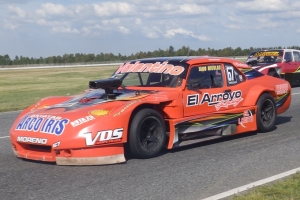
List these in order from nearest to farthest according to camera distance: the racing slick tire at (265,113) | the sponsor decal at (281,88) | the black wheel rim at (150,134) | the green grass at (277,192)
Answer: the green grass at (277,192) → the black wheel rim at (150,134) → the racing slick tire at (265,113) → the sponsor decal at (281,88)

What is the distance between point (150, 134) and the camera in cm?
758

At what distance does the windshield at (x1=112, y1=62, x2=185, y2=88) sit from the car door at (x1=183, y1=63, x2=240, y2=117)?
0.21 metres

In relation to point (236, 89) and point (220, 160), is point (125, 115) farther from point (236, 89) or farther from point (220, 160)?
point (236, 89)

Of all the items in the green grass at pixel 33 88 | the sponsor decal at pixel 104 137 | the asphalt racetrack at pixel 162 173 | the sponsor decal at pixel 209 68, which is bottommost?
the green grass at pixel 33 88

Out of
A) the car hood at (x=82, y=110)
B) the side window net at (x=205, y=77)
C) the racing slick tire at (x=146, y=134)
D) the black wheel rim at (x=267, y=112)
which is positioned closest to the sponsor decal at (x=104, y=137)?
the car hood at (x=82, y=110)

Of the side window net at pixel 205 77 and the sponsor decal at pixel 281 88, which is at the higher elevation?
the side window net at pixel 205 77

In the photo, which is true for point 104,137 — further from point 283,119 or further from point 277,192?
point 283,119

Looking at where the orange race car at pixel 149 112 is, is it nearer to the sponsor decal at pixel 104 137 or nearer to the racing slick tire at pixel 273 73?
the sponsor decal at pixel 104 137

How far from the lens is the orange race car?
6.93 m

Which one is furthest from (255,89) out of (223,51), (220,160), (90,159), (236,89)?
(223,51)

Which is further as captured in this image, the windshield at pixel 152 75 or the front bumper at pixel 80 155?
the windshield at pixel 152 75

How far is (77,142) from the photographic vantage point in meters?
6.80

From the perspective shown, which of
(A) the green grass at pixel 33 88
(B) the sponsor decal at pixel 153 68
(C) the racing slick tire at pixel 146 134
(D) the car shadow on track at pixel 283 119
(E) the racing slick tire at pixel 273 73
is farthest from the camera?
(E) the racing slick tire at pixel 273 73

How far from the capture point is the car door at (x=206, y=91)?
8.26 m
